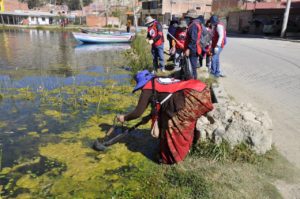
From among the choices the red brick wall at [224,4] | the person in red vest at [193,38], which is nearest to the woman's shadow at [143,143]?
the person in red vest at [193,38]

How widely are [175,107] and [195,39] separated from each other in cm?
335

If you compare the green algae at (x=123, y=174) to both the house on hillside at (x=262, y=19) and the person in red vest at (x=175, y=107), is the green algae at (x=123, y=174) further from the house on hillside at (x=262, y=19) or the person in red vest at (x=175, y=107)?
the house on hillside at (x=262, y=19)

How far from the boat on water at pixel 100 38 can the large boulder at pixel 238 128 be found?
25.1 metres

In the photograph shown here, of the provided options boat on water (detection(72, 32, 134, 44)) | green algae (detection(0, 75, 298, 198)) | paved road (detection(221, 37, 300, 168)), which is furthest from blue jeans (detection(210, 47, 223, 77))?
boat on water (detection(72, 32, 134, 44))

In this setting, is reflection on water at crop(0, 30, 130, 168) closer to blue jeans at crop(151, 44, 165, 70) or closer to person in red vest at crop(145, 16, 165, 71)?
blue jeans at crop(151, 44, 165, 70)

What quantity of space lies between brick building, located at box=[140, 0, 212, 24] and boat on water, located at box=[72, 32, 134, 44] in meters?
35.6

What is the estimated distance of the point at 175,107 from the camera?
413cm

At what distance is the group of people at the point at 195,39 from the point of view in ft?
23.5

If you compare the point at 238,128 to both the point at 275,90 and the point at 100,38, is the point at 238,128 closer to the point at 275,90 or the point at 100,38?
the point at 275,90

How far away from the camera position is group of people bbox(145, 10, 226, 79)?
7.15m

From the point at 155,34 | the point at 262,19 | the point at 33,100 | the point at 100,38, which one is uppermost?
the point at 155,34

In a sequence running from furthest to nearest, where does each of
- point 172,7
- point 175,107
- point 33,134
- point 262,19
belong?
point 172,7 → point 262,19 → point 33,134 → point 175,107

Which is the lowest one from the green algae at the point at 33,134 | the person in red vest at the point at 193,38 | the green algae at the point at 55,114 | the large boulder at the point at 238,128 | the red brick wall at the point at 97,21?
the red brick wall at the point at 97,21

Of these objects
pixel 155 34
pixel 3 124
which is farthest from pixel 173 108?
pixel 155 34
